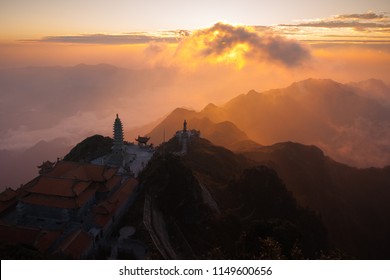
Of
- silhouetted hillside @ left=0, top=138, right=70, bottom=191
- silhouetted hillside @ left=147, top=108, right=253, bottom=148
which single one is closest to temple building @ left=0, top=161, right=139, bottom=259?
silhouetted hillside @ left=147, top=108, right=253, bottom=148

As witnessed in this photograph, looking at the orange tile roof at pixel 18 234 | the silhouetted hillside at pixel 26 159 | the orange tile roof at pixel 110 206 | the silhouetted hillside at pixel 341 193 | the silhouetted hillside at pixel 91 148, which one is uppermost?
the orange tile roof at pixel 18 234

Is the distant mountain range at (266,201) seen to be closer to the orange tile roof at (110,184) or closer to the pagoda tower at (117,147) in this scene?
the orange tile roof at (110,184)

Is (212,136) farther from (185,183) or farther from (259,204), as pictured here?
(185,183)

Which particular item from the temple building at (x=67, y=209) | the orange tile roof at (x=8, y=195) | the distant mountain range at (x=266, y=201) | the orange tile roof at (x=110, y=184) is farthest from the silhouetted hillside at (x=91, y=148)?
the orange tile roof at (x=8, y=195)

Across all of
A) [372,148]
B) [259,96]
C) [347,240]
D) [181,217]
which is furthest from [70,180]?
[259,96]

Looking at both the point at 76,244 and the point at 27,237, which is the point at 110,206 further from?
the point at 27,237

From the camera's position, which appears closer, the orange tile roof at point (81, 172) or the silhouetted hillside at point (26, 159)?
the orange tile roof at point (81, 172)

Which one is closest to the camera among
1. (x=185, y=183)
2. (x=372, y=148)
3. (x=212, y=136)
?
(x=185, y=183)

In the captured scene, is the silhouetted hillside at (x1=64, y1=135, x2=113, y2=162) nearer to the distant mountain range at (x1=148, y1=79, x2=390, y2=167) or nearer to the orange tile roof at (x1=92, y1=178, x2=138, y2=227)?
the orange tile roof at (x1=92, y1=178, x2=138, y2=227)

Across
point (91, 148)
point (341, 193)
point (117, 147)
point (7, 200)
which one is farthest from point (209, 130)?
point (7, 200)

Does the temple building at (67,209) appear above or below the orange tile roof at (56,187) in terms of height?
below

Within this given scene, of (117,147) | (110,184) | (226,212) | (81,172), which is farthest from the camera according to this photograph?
(117,147)
